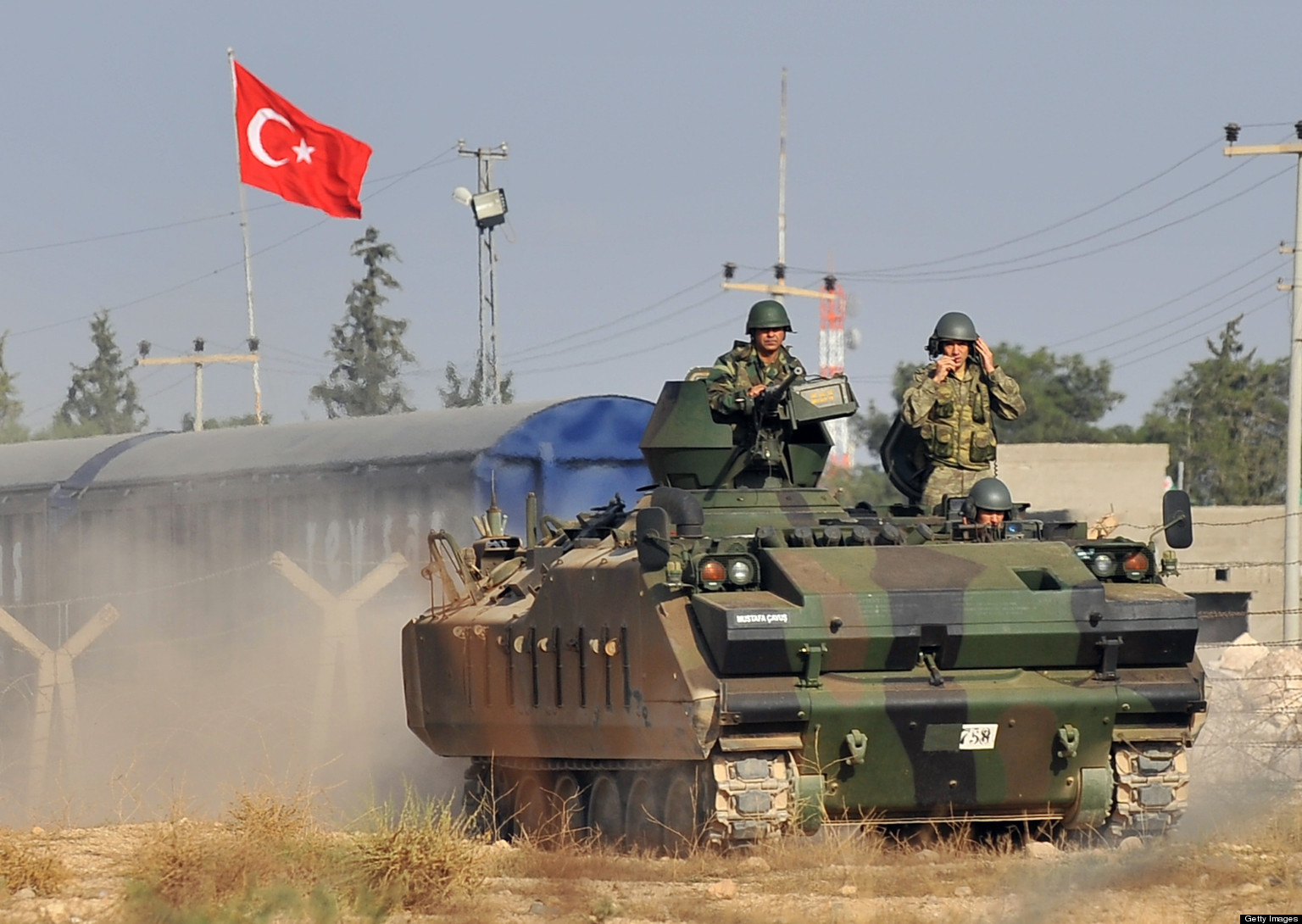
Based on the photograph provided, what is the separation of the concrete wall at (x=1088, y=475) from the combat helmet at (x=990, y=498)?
38.5 m

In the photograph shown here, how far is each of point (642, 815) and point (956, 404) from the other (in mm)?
3473

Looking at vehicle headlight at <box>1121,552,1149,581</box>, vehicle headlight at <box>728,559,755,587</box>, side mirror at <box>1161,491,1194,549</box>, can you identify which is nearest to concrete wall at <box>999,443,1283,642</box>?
side mirror at <box>1161,491,1194,549</box>

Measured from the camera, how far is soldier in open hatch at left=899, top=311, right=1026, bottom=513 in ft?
47.7

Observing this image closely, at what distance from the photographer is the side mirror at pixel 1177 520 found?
13273 mm

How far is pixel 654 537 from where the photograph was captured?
39.7ft

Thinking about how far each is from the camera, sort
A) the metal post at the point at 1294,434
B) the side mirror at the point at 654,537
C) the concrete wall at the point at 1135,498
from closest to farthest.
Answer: the side mirror at the point at 654,537 → the metal post at the point at 1294,434 → the concrete wall at the point at 1135,498

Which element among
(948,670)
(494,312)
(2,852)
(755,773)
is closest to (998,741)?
(948,670)

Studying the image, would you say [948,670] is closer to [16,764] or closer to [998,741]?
[998,741]

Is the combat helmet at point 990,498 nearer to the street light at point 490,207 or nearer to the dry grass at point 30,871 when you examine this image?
the dry grass at point 30,871

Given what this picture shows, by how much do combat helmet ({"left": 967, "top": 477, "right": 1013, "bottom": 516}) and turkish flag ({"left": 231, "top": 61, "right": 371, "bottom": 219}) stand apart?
2063 cm

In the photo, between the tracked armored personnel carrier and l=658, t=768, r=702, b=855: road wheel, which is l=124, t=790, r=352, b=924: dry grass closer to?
the tracked armored personnel carrier

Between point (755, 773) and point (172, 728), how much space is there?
11289 millimetres

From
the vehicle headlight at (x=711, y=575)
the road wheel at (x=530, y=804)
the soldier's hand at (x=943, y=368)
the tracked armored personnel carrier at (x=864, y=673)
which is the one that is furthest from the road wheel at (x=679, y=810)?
the soldier's hand at (x=943, y=368)

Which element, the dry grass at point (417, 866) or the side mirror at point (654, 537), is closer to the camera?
the dry grass at point (417, 866)
